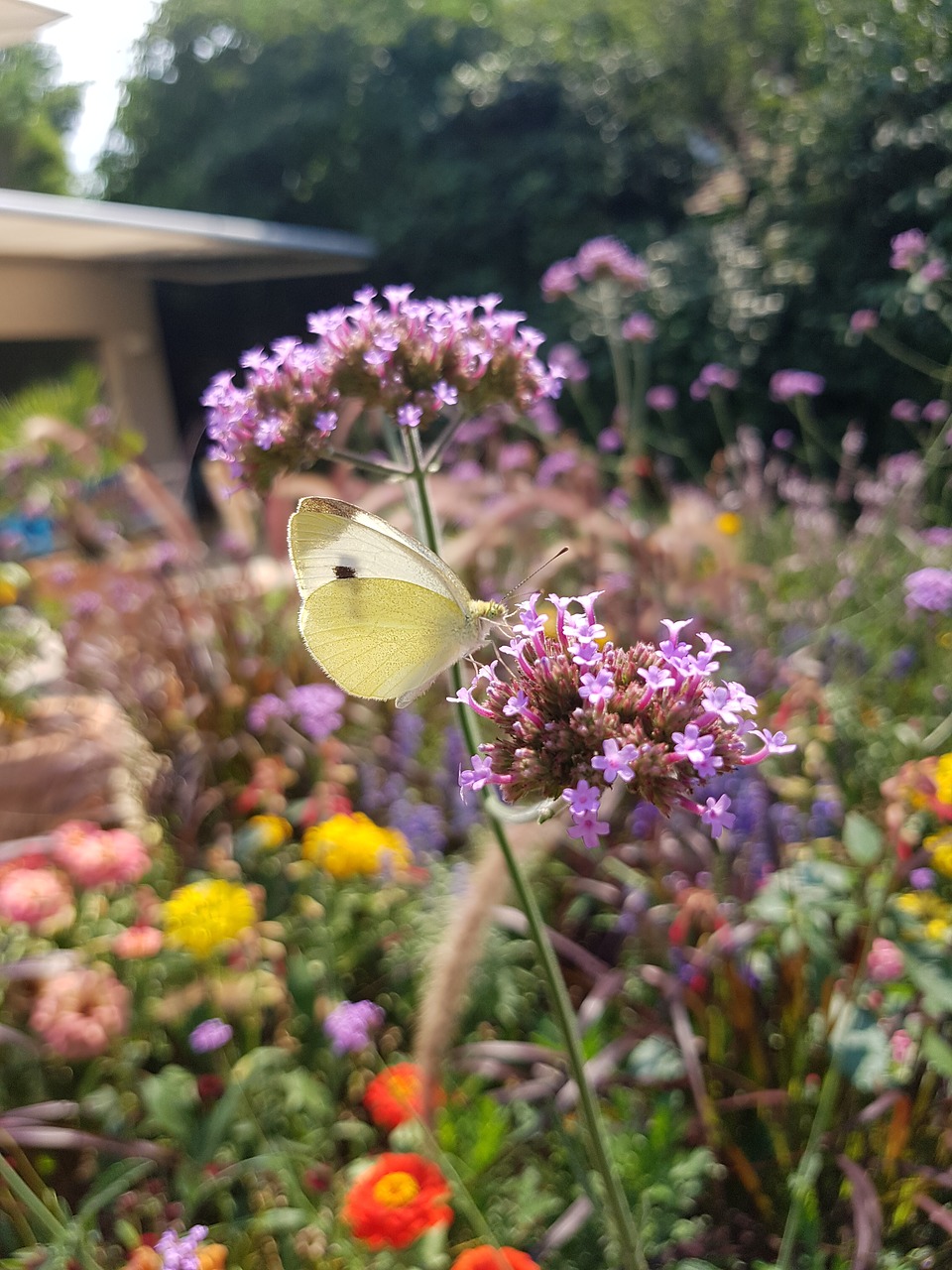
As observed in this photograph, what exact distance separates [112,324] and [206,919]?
12286mm

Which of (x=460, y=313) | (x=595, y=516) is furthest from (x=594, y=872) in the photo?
(x=460, y=313)

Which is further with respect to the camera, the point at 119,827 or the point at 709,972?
the point at 119,827

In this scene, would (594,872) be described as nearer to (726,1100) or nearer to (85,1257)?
(726,1100)

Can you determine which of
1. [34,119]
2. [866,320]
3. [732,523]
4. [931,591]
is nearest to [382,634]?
[931,591]

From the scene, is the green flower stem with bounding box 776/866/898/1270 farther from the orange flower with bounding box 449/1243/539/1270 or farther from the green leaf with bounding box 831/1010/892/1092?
the orange flower with bounding box 449/1243/539/1270

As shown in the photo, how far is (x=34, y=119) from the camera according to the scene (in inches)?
400

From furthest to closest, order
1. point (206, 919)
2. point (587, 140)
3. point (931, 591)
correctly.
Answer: point (587, 140) < point (931, 591) < point (206, 919)

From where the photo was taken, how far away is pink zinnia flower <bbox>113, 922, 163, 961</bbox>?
7.27 ft

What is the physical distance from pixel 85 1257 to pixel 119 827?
Result: 197cm

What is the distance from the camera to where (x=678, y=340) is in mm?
8773

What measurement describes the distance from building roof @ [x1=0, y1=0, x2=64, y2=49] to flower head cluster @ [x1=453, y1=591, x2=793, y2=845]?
2479mm

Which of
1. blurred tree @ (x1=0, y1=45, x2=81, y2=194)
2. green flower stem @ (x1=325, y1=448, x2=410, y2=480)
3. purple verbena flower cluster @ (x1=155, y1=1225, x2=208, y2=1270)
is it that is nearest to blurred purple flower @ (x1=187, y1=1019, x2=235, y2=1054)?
purple verbena flower cluster @ (x1=155, y1=1225, x2=208, y2=1270)

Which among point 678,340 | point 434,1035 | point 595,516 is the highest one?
point 678,340

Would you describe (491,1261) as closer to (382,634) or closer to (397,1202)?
(397,1202)
